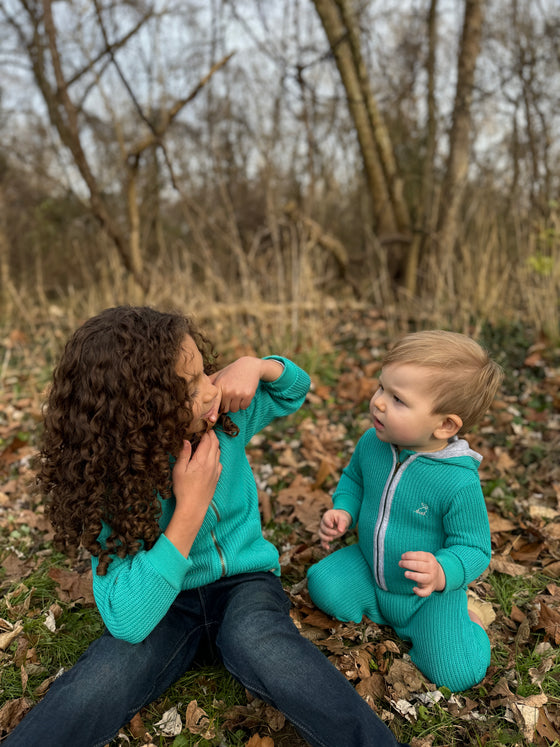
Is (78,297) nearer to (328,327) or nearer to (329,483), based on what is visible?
(328,327)

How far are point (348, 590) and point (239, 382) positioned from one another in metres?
0.92

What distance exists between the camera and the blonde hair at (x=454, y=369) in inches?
68.0

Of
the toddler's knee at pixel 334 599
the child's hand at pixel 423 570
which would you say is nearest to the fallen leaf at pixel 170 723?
the toddler's knee at pixel 334 599

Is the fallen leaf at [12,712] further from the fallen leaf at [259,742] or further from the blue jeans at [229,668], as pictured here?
the fallen leaf at [259,742]

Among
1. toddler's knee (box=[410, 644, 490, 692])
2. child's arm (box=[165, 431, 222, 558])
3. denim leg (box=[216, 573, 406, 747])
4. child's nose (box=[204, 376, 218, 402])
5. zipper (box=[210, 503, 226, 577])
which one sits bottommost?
toddler's knee (box=[410, 644, 490, 692])

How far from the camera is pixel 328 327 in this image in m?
5.39

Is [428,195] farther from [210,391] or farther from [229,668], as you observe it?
[229,668]

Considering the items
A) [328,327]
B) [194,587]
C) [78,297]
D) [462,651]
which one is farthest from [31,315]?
[462,651]

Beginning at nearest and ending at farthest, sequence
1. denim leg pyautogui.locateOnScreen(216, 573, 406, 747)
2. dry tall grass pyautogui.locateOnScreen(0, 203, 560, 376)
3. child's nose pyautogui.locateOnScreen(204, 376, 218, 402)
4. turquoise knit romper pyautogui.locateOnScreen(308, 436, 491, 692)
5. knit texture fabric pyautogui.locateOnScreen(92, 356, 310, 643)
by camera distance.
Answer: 1. denim leg pyautogui.locateOnScreen(216, 573, 406, 747)
2. knit texture fabric pyautogui.locateOnScreen(92, 356, 310, 643)
3. child's nose pyautogui.locateOnScreen(204, 376, 218, 402)
4. turquoise knit romper pyautogui.locateOnScreen(308, 436, 491, 692)
5. dry tall grass pyautogui.locateOnScreen(0, 203, 560, 376)

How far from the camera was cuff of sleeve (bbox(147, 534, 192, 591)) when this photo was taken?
5.16ft

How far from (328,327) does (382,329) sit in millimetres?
544

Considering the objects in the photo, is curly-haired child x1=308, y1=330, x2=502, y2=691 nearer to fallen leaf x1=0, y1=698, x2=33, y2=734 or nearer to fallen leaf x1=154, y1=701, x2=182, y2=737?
fallen leaf x1=154, y1=701, x2=182, y2=737

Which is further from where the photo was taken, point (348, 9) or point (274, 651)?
point (348, 9)

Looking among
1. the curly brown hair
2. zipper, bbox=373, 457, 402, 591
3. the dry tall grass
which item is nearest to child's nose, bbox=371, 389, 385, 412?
zipper, bbox=373, 457, 402, 591
